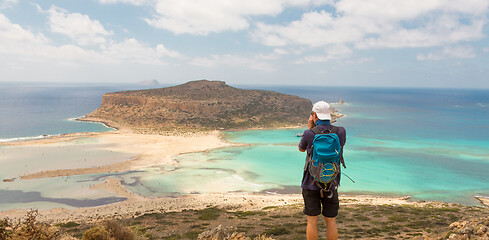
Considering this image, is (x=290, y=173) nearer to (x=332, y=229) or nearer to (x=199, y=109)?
(x=332, y=229)

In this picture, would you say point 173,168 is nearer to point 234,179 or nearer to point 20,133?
point 234,179

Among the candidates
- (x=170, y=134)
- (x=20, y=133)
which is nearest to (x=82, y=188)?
(x=170, y=134)

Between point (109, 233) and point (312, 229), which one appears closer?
point (312, 229)

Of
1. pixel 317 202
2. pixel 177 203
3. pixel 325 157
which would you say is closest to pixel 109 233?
pixel 317 202

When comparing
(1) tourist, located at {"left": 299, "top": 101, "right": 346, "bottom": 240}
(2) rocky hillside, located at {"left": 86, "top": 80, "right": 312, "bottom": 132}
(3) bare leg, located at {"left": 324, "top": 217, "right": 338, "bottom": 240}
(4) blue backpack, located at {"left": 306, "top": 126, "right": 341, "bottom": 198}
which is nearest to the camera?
(4) blue backpack, located at {"left": 306, "top": 126, "right": 341, "bottom": 198}

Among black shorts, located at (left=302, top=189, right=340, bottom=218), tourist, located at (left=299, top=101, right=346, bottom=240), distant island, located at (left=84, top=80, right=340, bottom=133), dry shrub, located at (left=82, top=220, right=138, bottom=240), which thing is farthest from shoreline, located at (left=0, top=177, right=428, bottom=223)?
distant island, located at (left=84, top=80, right=340, bottom=133)

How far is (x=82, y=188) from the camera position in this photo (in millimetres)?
32500

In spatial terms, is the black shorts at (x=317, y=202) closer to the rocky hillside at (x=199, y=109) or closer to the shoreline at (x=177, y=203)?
the shoreline at (x=177, y=203)

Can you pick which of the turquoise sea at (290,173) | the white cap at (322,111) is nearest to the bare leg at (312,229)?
the white cap at (322,111)

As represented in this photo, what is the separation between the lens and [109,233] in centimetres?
765

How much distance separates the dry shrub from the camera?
7251 mm

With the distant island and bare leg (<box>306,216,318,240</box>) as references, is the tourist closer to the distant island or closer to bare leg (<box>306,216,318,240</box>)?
bare leg (<box>306,216,318,240</box>)

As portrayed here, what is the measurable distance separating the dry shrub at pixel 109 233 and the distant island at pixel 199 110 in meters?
65.9

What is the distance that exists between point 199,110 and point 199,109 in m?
0.40
